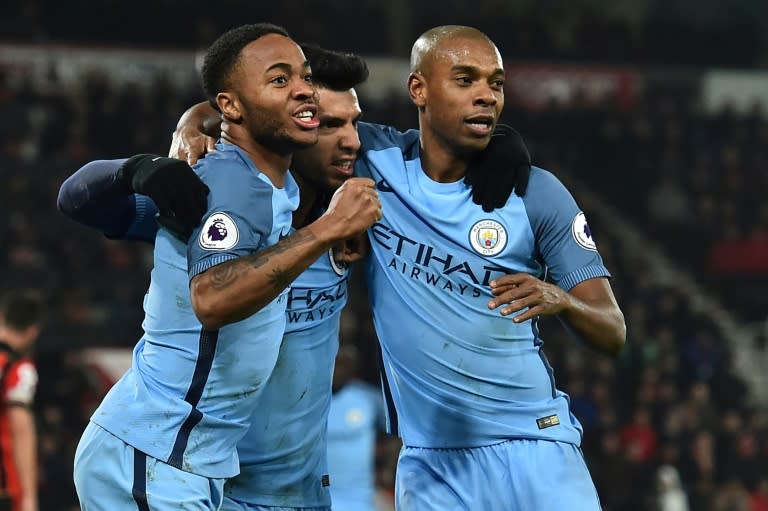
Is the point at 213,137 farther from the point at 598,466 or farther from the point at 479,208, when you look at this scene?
the point at 598,466

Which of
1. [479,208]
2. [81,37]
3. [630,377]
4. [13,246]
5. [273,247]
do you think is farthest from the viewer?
[81,37]

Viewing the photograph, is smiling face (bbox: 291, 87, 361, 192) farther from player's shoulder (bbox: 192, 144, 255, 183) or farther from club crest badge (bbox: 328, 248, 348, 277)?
player's shoulder (bbox: 192, 144, 255, 183)

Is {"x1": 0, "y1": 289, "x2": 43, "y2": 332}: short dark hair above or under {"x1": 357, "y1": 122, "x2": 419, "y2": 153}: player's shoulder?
under

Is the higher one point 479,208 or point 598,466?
point 479,208

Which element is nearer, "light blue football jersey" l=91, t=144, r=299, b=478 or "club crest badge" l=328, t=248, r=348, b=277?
"light blue football jersey" l=91, t=144, r=299, b=478

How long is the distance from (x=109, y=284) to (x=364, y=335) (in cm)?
263

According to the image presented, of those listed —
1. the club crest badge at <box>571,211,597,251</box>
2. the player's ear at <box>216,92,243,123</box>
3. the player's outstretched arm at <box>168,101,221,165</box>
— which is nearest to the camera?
the player's ear at <box>216,92,243,123</box>

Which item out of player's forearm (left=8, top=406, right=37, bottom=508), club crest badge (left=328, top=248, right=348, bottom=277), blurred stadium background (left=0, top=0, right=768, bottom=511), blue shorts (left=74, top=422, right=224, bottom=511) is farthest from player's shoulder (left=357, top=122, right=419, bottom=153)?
blurred stadium background (left=0, top=0, right=768, bottom=511)

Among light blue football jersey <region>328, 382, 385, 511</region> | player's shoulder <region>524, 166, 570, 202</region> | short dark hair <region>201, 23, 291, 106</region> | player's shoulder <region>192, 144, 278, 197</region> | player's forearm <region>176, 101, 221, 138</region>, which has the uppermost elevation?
short dark hair <region>201, 23, 291, 106</region>

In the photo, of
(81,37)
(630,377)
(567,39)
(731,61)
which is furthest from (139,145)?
(731,61)

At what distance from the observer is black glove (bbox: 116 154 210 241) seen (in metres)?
3.40

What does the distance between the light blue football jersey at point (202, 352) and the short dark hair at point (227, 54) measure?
25cm

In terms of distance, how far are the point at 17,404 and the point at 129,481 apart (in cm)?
371

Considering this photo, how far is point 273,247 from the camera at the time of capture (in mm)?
3408
